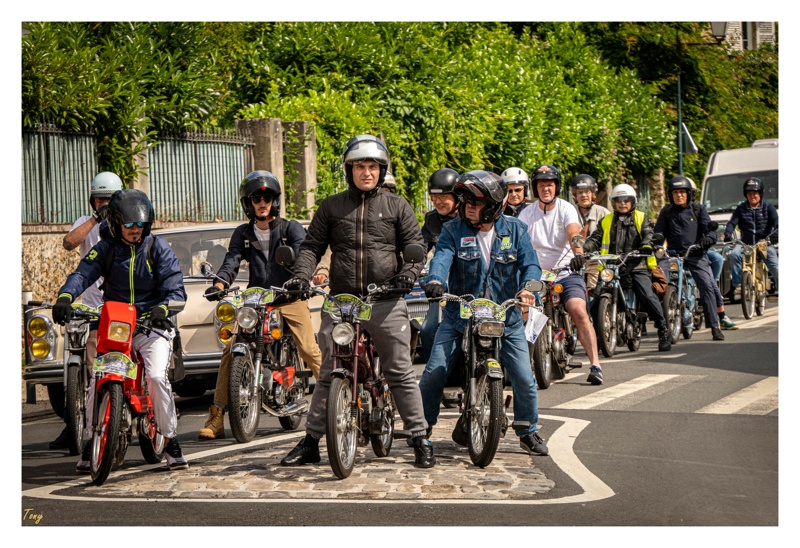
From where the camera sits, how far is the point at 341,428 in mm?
7348

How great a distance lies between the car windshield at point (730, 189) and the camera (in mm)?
24203

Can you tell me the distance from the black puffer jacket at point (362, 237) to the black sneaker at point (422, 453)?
3.14 feet

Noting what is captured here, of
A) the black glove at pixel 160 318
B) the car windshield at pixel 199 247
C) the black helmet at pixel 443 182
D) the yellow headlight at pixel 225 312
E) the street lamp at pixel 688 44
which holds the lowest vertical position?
the yellow headlight at pixel 225 312

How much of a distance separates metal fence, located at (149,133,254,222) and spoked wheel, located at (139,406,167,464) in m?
9.46

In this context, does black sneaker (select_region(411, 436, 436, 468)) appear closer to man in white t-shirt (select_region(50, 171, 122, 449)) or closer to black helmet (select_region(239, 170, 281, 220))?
black helmet (select_region(239, 170, 281, 220))

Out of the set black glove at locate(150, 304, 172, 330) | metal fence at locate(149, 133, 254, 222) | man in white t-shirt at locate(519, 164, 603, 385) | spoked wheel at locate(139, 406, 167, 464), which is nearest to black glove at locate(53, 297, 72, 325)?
black glove at locate(150, 304, 172, 330)

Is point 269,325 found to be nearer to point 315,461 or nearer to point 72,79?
point 315,461

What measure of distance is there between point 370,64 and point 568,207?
10.9 metres

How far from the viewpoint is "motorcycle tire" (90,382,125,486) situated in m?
7.27

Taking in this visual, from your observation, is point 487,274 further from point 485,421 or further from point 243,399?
point 243,399

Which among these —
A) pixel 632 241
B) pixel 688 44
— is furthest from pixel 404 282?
pixel 688 44

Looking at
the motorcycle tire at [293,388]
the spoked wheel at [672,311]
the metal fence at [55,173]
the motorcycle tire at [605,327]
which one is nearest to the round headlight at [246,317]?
the motorcycle tire at [293,388]

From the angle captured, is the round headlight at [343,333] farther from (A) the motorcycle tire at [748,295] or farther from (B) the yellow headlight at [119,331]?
(A) the motorcycle tire at [748,295]
